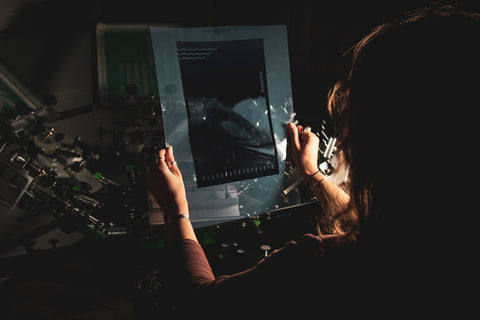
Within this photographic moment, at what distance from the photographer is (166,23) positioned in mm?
938

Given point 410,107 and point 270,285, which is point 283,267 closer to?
point 270,285

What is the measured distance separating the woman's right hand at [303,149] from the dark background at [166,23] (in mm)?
131

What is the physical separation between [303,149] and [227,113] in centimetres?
26

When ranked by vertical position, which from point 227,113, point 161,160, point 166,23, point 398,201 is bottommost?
point 398,201

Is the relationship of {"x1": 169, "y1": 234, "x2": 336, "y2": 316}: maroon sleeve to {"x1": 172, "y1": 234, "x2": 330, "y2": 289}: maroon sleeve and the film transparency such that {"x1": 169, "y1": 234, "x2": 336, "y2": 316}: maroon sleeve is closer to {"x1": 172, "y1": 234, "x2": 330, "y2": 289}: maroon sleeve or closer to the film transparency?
{"x1": 172, "y1": 234, "x2": 330, "y2": 289}: maroon sleeve

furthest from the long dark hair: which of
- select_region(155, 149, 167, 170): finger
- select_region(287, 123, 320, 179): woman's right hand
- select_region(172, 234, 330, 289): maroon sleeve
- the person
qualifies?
select_region(155, 149, 167, 170): finger

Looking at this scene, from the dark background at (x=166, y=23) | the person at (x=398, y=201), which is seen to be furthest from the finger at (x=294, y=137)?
the person at (x=398, y=201)

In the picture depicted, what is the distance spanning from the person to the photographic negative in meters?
0.32

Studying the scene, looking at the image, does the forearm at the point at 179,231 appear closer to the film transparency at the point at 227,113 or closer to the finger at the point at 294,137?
the film transparency at the point at 227,113

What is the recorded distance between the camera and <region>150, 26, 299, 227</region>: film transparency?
0.73m

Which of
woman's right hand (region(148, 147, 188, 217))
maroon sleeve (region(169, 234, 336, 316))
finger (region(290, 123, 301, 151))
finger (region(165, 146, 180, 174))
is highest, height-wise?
finger (region(290, 123, 301, 151))

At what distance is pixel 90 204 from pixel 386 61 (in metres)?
0.84

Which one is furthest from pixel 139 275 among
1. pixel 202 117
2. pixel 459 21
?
pixel 459 21

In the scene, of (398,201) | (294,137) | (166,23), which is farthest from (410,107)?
(166,23)
